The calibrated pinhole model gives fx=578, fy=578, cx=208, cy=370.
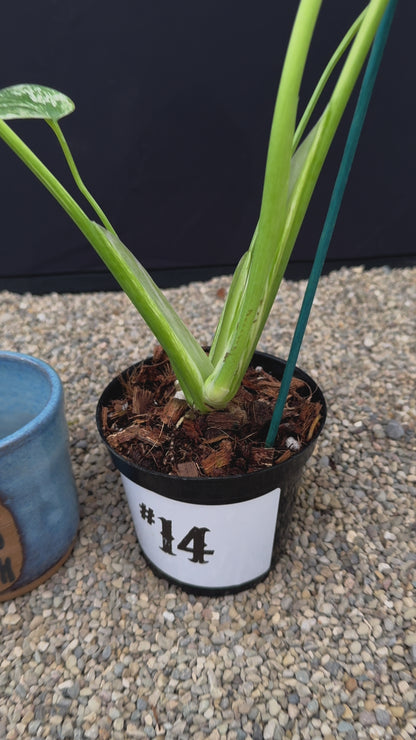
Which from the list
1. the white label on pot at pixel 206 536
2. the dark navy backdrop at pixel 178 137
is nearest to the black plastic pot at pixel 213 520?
the white label on pot at pixel 206 536

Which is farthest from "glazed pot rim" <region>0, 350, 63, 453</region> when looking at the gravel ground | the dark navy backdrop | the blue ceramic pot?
the dark navy backdrop

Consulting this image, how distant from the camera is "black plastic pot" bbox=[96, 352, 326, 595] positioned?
0.77 m

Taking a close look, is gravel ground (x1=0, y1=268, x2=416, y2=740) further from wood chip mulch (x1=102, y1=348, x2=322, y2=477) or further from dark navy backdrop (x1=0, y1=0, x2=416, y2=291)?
dark navy backdrop (x1=0, y1=0, x2=416, y2=291)

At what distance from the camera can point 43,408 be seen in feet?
2.91

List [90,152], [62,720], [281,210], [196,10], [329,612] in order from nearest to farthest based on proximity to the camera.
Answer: [281,210] → [62,720] → [329,612] → [196,10] → [90,152]

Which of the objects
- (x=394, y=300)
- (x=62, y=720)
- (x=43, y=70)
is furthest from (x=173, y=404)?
(x=43, y=70)

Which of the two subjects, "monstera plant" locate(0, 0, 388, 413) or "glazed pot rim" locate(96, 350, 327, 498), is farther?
"glazed pot rim" locate(96, 350, 327, 498)

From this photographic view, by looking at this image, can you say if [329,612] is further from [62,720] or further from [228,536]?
[62,720]

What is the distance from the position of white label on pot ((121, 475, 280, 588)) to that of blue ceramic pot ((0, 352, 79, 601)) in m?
0.12

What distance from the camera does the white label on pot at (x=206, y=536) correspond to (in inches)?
31.7

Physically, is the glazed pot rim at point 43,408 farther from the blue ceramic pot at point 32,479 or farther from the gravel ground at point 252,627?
the gravel ground at point 252,627

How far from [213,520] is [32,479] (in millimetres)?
267

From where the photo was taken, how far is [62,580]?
96 cm

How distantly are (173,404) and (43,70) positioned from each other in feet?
3.94
